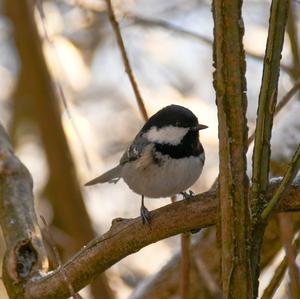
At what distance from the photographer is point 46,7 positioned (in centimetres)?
A: 441

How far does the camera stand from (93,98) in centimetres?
460

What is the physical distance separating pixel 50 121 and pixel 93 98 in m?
0.98

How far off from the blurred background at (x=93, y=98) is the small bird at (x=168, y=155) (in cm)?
82

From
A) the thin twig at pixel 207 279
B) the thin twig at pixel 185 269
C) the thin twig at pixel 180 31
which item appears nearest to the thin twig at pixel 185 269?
the thin twig at pixel 185 269

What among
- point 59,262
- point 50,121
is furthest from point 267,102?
point 50,121

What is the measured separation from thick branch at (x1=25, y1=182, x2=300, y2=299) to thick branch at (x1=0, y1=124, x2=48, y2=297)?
65 mm

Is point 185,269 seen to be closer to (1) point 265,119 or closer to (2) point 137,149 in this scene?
(2) point 137,149

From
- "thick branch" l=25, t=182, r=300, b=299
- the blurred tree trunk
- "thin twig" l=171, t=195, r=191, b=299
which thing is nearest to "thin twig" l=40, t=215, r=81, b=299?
"thick branch" l=25, t=182, r=300, b=299

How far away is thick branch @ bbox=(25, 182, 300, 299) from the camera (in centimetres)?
173

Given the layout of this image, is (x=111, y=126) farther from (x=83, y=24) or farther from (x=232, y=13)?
(x=232, y=13)

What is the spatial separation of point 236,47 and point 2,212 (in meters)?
1.13

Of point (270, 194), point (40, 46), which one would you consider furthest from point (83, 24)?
point (270, 194)

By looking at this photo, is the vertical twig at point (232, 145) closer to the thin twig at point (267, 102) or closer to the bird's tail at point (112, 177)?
the thin twig at point (267, 102)

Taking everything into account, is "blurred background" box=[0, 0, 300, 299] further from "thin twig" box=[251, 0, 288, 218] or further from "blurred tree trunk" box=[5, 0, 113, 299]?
"thin twig" box=[251, 0, 288, 218]
